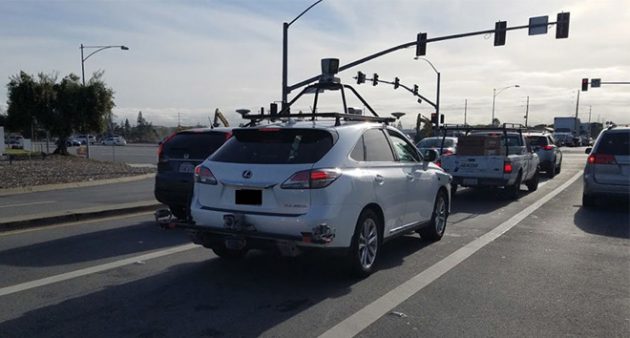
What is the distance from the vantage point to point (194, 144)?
8938mm

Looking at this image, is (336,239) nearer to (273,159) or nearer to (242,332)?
(273,159)

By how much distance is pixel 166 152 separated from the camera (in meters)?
8.98

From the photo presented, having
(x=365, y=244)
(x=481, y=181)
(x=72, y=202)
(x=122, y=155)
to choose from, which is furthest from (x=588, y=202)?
(x=122, y=155)

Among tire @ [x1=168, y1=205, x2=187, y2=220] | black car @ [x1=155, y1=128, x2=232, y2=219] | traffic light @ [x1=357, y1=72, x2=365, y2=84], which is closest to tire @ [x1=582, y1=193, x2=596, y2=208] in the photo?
black car @ [x1=155, y1=128, x2=232, y2=219]

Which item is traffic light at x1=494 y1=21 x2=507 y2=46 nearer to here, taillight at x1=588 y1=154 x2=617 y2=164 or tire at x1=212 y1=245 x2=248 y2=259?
taillight at x1=588 y1=154 x2=617 y2=164

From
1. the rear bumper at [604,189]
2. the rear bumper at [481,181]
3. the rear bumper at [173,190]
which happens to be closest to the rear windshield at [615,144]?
the rear bumper at [604,189]

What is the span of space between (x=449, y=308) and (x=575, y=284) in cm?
183

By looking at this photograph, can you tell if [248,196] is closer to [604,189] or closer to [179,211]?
[179,211]

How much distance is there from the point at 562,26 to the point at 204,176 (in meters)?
20.7

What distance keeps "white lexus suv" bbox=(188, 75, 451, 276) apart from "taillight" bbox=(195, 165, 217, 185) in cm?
1

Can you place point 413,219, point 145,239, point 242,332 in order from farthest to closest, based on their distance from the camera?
point 145,239 → point 413,219 → point 242,332

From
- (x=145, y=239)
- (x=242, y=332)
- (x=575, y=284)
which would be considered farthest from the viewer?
(x=145, y=239)

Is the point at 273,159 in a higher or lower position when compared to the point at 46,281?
higher

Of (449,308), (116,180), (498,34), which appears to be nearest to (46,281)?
(449,308)
